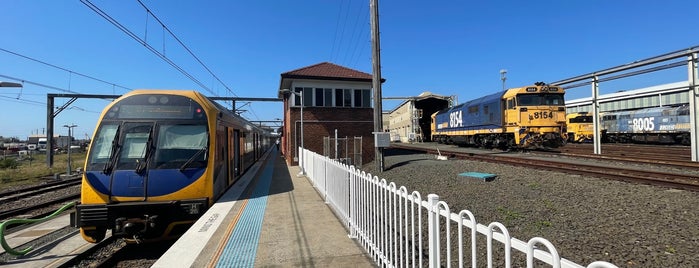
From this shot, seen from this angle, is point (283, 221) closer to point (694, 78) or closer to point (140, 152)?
point (140, 152)

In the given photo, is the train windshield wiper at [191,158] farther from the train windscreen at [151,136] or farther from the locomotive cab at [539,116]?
the locomotive cab at [539,116]

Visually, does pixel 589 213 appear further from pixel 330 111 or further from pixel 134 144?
pixel 330 111

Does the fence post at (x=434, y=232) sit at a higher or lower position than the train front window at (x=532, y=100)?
lower

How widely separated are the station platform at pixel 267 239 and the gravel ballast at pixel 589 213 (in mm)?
2578

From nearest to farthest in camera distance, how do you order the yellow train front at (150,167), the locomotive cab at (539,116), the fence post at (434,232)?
the fence post at (434,232) → the yellow train front at (150,167) → the locomotive cab at (539,116)

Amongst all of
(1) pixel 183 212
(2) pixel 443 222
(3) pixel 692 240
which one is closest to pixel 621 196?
(3) pixel 692 240

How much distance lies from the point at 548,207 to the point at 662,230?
5.52ft

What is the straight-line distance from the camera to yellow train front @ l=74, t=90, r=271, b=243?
5793 millimetres

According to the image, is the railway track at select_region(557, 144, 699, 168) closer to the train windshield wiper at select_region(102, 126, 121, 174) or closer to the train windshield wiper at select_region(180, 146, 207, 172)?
the train windshield wiper at select_region(180, 146, 207, 172)

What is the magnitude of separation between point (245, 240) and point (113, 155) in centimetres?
315

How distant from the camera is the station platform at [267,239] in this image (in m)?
4.23

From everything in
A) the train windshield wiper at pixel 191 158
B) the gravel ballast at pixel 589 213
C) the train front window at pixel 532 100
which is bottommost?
the gravel ballast at pixel 589 213

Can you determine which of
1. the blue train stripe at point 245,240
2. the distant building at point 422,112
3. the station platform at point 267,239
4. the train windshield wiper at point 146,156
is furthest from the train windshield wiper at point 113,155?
the distant building at point 422,112

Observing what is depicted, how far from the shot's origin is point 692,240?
4504 mm
